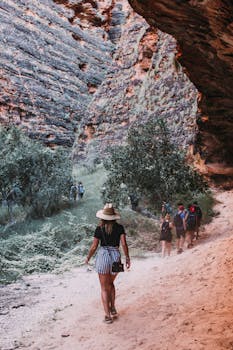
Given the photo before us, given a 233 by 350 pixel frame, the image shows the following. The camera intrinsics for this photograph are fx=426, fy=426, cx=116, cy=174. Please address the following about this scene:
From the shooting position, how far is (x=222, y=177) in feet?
57.7

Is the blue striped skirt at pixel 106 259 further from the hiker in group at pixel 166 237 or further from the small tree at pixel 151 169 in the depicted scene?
the small tree at pixel 151 169

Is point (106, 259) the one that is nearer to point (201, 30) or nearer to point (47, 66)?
point (201, 30)

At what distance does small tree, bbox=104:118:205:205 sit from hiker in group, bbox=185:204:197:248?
1552 mm

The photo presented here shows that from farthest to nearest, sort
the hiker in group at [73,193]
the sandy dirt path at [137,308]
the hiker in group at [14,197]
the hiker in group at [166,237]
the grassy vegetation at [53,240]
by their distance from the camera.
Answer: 1. the hiker in group at [73,193]
2. the hiker in group at [14,197]
3. the hiker in group at [166,237]
4. the grassy vegetation at [53,240]
5. the sandy dirt path at [137,308]

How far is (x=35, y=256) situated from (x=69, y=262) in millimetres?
881

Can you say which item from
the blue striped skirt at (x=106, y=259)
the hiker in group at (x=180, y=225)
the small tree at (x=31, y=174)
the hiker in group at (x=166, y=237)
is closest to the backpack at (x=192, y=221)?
the hiker in group at (x=180, y=225)

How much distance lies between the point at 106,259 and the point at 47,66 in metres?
33.8

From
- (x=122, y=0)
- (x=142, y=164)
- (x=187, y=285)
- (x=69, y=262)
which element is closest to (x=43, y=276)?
(x=69, y=262)

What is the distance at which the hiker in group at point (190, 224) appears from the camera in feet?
33.4

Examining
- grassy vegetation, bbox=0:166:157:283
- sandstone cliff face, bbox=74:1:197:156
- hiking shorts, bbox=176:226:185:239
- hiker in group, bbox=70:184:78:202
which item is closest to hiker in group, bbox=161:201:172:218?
grassy vegetation, bbox=0:166:157:283

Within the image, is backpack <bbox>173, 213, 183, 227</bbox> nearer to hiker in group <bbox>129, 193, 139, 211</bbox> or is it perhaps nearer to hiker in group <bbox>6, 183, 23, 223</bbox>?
hiker in group <bbox>129, 193, 139, 211</bbox>

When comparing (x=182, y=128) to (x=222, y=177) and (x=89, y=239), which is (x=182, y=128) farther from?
(x=89, y=239)

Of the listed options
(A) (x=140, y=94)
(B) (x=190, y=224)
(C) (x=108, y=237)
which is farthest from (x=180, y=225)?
(A) (x=140, y=94)

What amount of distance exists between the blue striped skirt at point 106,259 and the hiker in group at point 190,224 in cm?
516
